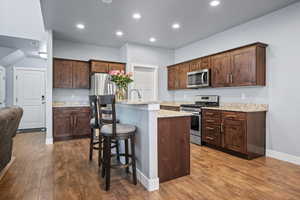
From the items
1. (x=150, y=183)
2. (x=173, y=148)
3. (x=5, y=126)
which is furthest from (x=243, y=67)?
(x=5, y=126)

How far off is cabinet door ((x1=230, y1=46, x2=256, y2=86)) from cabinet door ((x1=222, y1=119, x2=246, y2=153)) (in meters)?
0.86

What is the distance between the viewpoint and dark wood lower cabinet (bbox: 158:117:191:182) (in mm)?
2283

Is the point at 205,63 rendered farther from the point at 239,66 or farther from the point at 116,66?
the point at 116,66

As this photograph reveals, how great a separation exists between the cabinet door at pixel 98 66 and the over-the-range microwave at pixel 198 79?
2.46m

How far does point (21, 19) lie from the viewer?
4.35 meters

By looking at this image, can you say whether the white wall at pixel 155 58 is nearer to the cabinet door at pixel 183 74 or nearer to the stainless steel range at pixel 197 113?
the cabinet door at pixel 183 74

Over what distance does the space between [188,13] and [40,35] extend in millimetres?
3841

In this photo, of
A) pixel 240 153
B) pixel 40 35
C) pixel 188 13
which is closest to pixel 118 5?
pixel 188 13

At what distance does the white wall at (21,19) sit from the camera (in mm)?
4199

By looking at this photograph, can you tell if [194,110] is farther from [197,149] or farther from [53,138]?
[53,138]

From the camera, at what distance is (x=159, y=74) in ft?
19.3

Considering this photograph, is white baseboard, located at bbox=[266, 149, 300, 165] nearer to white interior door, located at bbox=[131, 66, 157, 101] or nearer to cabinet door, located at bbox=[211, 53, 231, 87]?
cabinet door, located at bbox=[211, 53, 231, 87]

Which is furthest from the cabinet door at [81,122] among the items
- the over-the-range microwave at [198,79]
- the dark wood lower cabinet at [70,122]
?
the over-the-range microwave at [198,79]

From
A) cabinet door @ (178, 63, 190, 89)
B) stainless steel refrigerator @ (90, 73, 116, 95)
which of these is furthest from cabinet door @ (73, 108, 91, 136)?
cabinet door @ (178, 63, 190, 89)
